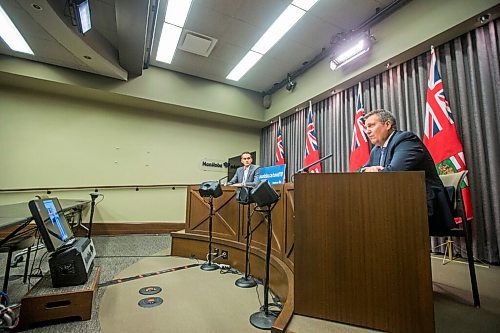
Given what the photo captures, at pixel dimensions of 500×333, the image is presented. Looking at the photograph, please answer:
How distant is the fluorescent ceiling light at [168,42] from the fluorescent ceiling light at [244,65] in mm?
1248

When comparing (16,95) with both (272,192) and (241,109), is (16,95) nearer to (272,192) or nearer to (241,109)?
(241,109)

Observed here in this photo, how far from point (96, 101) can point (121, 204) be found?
2.20 meters

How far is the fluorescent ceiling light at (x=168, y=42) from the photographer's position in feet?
12.5

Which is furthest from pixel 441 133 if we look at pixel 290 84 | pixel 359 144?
pixel 290 84

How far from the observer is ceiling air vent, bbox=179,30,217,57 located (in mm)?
3918

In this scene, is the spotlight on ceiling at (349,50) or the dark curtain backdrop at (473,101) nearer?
the dark curtain backdrop at (473,101)

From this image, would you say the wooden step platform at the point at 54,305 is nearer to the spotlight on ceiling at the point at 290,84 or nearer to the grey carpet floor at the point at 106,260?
the grey carpet floor at the point at 106,260

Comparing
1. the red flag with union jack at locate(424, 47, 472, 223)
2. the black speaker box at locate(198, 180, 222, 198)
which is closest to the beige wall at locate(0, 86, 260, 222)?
the black speaker box at locate(198, 180, 222, 198)

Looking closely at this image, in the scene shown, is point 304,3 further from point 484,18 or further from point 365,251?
point 365,251

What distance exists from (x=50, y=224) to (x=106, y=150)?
365 centimetres

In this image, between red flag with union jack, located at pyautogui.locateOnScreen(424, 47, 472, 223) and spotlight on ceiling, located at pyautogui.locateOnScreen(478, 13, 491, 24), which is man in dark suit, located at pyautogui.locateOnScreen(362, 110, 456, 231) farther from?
spotlight on ceiling, located at pyautogui.locateOnScreen(478, 13, 491, 24)

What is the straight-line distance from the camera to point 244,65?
15.9ft

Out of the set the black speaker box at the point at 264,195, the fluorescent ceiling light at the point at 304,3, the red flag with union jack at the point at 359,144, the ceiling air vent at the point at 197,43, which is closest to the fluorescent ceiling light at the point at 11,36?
the ceiling air vent at the point at 197,43

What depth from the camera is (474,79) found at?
2574mm
